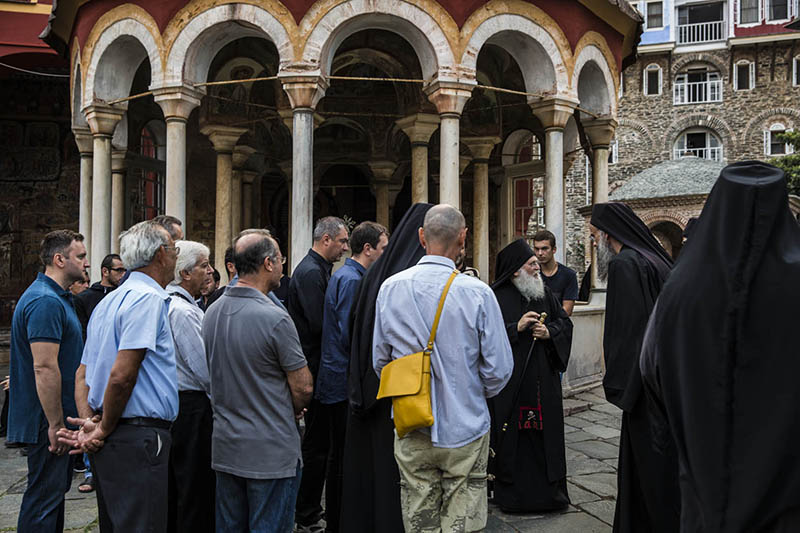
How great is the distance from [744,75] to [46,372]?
38.1 meters

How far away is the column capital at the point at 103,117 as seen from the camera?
9.73 meters

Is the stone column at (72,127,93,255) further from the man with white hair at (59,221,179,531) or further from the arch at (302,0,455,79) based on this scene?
the man with white hair at (59,221,179,531)

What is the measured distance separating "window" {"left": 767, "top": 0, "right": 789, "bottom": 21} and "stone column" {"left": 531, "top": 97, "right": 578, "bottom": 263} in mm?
31114

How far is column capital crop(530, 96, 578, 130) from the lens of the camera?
375 inches

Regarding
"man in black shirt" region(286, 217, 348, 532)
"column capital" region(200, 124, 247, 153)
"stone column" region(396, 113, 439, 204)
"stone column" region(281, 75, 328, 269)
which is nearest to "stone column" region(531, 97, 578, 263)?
"stone column" region(396, 113, 439, 204)

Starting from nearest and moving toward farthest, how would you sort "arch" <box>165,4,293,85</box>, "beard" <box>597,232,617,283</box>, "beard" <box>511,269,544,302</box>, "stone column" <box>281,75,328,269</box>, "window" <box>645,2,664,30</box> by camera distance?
"beard" <box>597,232,617,283</box> < "beard" <box>511,269,544,302</box> < "stone column" <box>281,75,328,269</box> < "arch" <box>165,4,293,85</box> < "window" <box>645,2,664,30</box>

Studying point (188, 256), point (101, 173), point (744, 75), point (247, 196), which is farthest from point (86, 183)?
Result: point (744, 75)

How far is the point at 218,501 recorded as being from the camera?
10.1 feet

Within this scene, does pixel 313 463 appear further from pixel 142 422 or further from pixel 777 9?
pixel 777 9

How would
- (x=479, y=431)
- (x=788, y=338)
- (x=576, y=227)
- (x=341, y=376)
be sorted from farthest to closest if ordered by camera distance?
(x=576, y=227)
(x=341, y=376)
(x=479, y=431)
(x=788, y=338)

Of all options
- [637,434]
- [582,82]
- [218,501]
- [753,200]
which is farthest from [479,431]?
[582,82]

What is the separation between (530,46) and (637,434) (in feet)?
24.1

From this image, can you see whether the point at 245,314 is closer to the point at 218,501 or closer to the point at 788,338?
the point at 218,501

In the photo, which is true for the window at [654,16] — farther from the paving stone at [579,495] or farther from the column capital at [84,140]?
the paving stone at [579,495]
